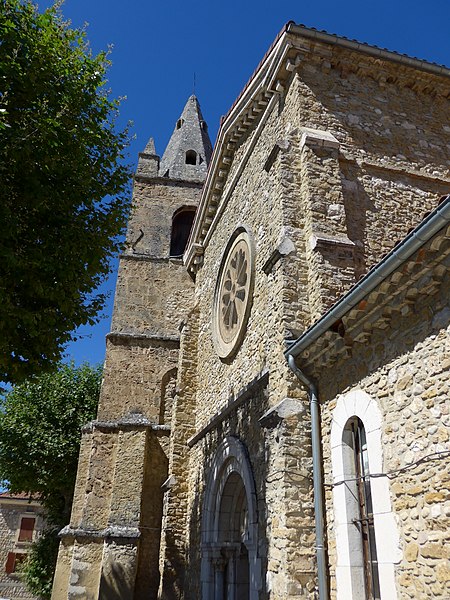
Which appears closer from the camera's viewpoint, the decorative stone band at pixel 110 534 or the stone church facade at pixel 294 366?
the stone church facade at pixel 294 366

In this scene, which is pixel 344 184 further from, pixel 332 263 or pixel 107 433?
pixel 107 433

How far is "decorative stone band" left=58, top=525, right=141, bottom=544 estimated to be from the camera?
12.1 m

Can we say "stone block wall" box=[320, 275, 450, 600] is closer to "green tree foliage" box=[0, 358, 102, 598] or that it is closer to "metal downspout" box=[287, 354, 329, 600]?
"metal downspout" box=[287, 354, 329, 600]

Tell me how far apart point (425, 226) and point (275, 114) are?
5787mm

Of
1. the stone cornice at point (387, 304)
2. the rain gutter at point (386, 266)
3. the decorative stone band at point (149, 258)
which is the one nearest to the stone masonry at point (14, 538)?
the decorative stone band at point (149, 258)

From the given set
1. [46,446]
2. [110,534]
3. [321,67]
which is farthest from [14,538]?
[321,67]

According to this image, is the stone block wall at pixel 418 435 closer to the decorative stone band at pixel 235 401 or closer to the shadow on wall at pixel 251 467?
the shadow on wall at pixel 251 467

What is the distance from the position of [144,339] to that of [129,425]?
2.63 m

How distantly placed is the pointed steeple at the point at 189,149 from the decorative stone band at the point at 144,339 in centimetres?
683

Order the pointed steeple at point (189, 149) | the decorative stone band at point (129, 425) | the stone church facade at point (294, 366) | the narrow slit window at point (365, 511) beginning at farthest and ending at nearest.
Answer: the pointed steeple at point (189, 149)
the decorative stone band at point (129, 425)
the narrow slit window at point (365, 511)
the stone church facade at point (294, 366)

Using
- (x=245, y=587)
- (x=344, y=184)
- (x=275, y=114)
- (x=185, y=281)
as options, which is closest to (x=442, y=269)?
(x=344, y=184)

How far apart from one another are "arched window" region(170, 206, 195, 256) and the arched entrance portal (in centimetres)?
1100

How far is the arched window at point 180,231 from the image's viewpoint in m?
19.1

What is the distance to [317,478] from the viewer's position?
6.07m
